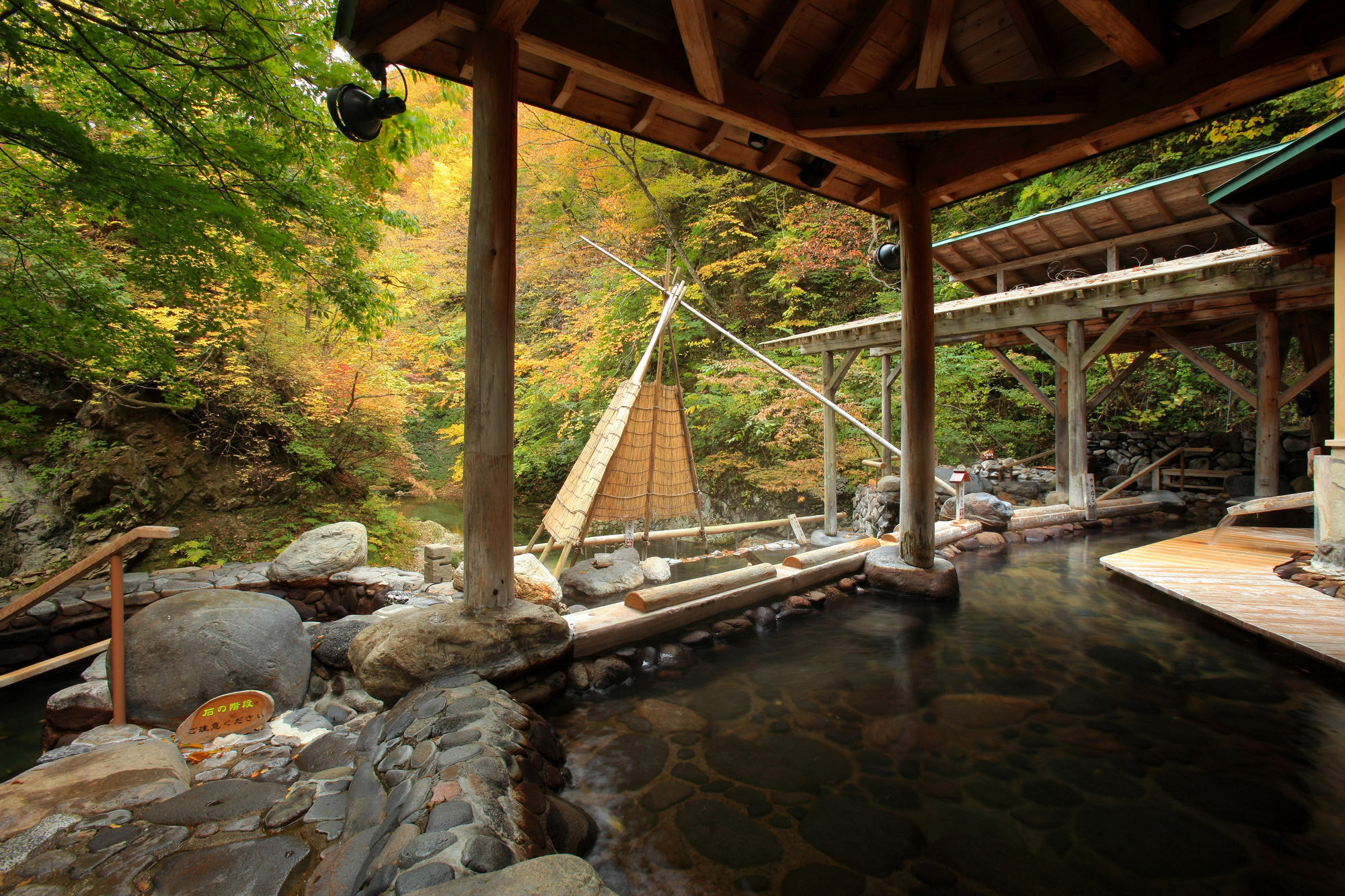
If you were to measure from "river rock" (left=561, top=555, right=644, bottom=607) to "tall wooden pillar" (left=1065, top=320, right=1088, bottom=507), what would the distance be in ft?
20.3

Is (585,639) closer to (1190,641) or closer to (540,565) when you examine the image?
(540,565)

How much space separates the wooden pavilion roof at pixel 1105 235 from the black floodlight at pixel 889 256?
429 cm

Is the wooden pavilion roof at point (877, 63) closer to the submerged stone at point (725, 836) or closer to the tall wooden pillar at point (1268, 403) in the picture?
the submerged stone at point (725, 836)

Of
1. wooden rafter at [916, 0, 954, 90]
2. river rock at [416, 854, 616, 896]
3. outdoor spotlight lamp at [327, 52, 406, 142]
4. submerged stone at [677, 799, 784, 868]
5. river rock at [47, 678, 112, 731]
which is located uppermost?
wooden rafter at [916, 0, 954, 90]

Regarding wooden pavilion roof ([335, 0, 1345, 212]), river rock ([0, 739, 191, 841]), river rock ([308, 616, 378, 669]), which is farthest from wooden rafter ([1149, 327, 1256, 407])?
river rock ([0, 739, 191, 841])

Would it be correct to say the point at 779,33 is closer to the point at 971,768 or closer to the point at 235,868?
the point at 971,768

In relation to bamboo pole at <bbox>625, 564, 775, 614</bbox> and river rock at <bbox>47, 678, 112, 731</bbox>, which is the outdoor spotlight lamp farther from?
river rock at <bbox>47, 678, 112, 731</bbox>

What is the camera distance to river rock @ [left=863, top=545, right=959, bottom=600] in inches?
171

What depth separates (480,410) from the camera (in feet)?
8.34

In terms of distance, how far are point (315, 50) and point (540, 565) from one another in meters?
4.15

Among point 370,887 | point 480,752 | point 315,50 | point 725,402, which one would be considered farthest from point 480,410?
point 725,402

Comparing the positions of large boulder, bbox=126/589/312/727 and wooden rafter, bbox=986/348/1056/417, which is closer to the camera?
large boulder, bbox=126/589/312/727

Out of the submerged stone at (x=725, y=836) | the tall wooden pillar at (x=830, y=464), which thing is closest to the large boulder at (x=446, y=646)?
the submerged stone at (x=725, y=836)

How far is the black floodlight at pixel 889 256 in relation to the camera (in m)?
4.43
